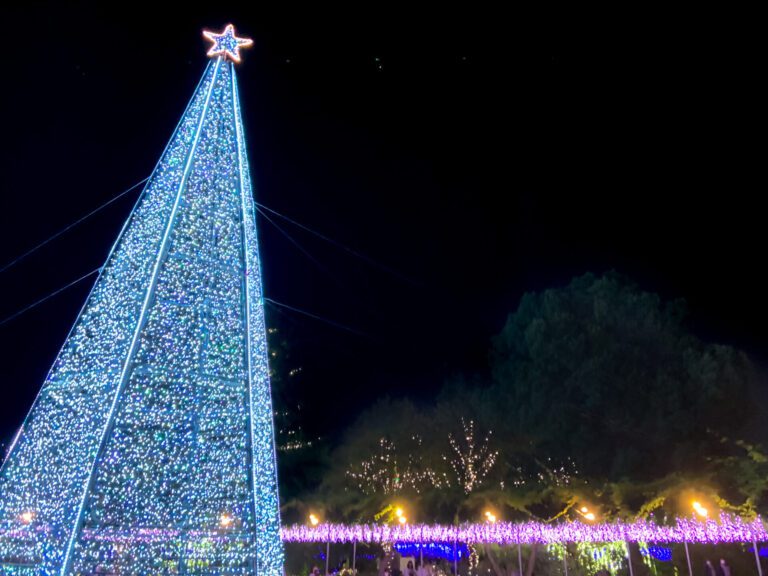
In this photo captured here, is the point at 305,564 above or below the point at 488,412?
below

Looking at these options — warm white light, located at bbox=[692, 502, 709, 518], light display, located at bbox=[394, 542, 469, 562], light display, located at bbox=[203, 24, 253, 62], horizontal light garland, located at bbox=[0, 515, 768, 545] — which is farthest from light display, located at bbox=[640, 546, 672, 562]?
light display, located at bbox=[203, 24, 253, 62]

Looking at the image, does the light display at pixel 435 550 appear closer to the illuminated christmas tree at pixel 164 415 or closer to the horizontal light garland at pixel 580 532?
the horizontal light garland at pixel 580 532

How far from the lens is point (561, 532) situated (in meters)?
15.6

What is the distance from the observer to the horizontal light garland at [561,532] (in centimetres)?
1328

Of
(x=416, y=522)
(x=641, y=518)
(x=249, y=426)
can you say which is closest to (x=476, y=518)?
(x=416, y=522)

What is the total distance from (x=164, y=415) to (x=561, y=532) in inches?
491

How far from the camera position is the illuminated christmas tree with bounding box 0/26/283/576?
18.6ft

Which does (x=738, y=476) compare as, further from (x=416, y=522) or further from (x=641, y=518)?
(x=416, y=522)

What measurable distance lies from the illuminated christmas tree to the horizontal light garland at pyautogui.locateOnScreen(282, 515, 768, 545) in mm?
10846

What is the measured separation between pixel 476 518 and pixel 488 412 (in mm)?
3855

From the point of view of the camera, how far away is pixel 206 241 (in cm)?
661

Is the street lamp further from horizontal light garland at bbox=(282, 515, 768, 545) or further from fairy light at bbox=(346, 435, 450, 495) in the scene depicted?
fairy light at bbox=(346, 435, 450, 495)

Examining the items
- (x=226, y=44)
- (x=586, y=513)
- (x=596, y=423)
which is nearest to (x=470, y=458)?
(x=586, y=513)

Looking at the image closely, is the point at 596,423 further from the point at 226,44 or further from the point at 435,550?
the point at 435,550
